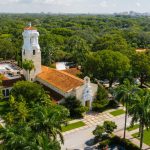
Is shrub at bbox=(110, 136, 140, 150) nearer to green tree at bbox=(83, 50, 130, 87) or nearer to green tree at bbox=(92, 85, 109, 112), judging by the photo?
green tree at bbox=(92, 85, 109, 112)

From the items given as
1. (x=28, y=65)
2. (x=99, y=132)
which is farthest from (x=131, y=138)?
(x=28, y=65)

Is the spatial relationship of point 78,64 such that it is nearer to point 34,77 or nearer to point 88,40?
point 34,77

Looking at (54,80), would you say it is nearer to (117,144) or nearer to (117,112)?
(117,112)

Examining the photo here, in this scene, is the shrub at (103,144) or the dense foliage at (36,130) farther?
the shrub at (103,144)

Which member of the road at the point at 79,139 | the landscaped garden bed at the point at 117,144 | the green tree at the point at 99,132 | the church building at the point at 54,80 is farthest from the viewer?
the church building at the point at 54,80

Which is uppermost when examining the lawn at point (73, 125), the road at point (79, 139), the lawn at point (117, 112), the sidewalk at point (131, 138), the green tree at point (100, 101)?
the green tree at point (100, 101)

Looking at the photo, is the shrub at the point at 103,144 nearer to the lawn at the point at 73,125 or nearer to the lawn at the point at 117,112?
the lawn at the point at 73,125

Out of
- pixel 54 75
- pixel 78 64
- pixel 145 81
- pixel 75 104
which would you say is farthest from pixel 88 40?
pixel 75 104

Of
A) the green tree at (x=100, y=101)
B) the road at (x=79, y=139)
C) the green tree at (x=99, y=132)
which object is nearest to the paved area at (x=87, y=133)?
the road at (x=79, y=139)
